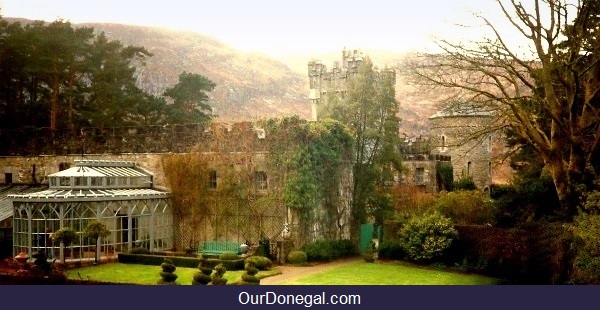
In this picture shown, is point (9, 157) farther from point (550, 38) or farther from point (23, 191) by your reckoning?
point (550, 38)

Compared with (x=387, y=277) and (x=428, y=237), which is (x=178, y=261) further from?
(x=428, y=237)

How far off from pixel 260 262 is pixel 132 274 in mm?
3190

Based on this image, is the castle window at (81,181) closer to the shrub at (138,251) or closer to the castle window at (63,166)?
the shrub at (138,251)

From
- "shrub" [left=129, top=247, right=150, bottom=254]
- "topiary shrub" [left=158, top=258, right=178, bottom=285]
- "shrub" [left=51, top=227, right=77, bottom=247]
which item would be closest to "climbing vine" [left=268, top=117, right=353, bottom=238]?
"shrub" [left=129, top=247, right=150, bottom=254]

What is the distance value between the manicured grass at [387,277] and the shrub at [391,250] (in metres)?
0.76

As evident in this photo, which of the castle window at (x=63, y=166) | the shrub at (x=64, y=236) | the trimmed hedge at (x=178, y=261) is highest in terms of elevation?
the castle window at (x=63, y=166)

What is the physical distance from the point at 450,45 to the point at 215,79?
1383 cm

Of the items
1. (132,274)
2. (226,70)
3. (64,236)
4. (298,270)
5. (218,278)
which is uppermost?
(226,70)

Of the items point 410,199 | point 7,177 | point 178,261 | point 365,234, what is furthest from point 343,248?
point 7,177

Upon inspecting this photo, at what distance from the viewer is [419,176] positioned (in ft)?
93.4

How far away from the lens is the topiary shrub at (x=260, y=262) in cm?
1465

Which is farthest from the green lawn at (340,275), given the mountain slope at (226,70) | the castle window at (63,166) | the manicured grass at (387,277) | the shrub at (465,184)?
the shrub at (465,184)

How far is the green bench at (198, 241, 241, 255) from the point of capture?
54.8 ft

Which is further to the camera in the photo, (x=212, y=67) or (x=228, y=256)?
(x=212, y=67)
